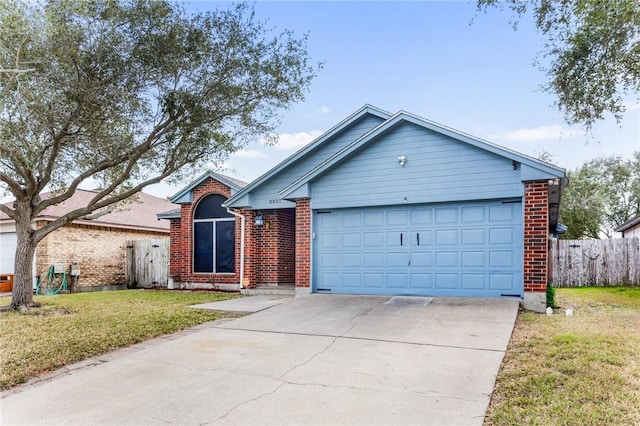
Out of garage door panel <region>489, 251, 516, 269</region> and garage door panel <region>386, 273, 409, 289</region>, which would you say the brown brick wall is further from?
garage door panel <region>489, 251, 516, 269</region>

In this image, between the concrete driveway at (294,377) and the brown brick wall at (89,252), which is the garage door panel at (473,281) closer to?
the concrete driveway at (294,377)

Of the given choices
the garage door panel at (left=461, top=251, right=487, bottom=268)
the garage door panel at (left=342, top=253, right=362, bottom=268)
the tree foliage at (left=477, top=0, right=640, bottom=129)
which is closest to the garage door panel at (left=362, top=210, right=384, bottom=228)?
the garage door panel at (left=342, top=253, right=362, bottom=268)

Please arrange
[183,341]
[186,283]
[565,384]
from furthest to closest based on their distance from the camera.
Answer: [186,283] → [183,341] → [565,384]

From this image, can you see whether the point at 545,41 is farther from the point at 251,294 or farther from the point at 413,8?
the point at 251,294

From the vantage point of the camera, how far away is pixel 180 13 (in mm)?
9727

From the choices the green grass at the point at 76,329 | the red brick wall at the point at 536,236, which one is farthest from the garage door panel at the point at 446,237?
the green grass at the point at 76,329

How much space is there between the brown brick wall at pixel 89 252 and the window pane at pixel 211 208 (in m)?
5.93

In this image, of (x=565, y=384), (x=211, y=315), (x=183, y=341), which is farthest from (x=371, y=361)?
(x=211, y=315)

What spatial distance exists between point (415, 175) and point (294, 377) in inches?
253

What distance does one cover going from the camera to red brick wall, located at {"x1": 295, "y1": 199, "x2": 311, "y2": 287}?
11.1m

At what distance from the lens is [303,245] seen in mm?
11164

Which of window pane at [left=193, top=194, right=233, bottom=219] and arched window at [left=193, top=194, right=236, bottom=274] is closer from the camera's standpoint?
arched window at [left=193, top=194, right=236, bottom=274]

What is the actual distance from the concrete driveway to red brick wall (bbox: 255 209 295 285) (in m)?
5.88

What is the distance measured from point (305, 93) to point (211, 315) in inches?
247
